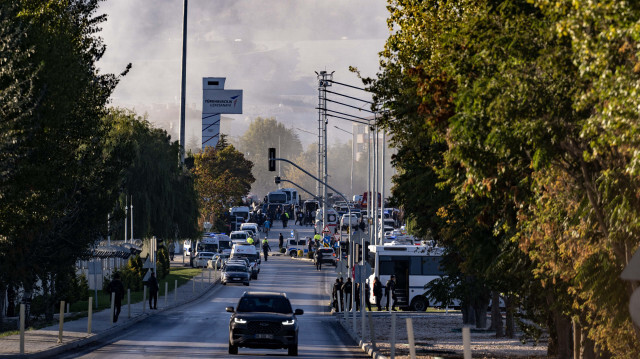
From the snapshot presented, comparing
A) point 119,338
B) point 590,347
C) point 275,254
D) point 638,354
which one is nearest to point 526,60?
point 638,354

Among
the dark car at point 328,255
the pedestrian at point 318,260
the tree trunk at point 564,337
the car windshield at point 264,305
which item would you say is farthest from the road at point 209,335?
the dark car at point 328,255

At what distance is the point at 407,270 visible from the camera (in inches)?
2121

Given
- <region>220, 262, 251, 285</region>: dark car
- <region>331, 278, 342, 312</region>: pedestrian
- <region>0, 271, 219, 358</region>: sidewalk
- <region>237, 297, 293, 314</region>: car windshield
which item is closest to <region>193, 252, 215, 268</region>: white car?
<region>220, 262, 251, 285</region>: dark car

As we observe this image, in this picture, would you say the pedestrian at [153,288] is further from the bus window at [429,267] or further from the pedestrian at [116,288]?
the bus window at [429,267]

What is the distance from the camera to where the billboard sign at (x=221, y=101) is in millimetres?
185325

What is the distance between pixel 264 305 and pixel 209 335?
17.8ft

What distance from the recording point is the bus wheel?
2119 inches

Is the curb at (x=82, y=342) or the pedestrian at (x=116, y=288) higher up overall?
the pedestrian at (x=116, y=288)

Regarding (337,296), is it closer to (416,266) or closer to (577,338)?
(416,266)

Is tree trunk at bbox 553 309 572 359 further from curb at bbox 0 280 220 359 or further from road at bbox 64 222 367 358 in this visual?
curb at bbox 0 280 220 359

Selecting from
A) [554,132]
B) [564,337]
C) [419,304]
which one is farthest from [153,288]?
[554,132]

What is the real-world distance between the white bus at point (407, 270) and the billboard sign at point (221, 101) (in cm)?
13110

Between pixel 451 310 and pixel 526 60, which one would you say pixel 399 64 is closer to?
pixel 526 60

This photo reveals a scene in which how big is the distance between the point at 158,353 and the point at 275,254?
265ft
